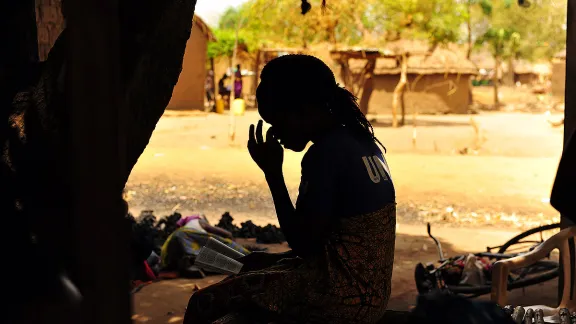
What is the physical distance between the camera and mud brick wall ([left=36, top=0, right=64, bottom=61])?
Result: 4.56 m

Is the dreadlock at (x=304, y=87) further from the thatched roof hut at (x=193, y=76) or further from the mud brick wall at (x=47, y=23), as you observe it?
the thatched roof hut at (x=193, y=76)

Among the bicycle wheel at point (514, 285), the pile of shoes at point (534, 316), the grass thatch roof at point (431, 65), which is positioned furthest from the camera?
the grass thatch roof at point (431, 65)

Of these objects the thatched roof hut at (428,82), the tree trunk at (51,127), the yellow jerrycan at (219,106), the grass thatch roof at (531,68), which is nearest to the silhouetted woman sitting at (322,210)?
the tree trunk at (51,127)

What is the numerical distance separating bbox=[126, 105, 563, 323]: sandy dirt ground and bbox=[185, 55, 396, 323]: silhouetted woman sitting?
8.57ft

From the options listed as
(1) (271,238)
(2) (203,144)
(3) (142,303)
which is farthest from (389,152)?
(3) (142,303)

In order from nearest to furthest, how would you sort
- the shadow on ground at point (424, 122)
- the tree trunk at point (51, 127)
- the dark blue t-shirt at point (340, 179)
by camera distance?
1. the dark blue t-shirt at point (340, 179)
2. the tree trunk at point (51, 127)
3. the shadow on ground at point (424, 122)

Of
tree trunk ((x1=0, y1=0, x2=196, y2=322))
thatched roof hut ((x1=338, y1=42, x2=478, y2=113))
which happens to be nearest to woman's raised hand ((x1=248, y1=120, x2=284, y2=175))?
tree trunk ((x1=0, y1=0, x2=196, y2=322))

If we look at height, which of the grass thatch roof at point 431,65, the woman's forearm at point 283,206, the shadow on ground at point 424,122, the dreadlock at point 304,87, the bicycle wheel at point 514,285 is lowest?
the shadow on ground at point 424,122

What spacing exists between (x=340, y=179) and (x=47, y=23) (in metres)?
2.96

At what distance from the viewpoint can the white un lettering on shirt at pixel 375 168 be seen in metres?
2.44

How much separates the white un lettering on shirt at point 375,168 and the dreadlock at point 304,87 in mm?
94

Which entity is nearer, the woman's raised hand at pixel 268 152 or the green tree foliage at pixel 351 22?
the woman's raised hand at pixel 268 152

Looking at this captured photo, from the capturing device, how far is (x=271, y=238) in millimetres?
7512

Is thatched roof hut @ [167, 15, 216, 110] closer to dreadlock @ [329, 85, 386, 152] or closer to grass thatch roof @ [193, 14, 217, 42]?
grass thatch roof @ [193, 14, 217, 42]
